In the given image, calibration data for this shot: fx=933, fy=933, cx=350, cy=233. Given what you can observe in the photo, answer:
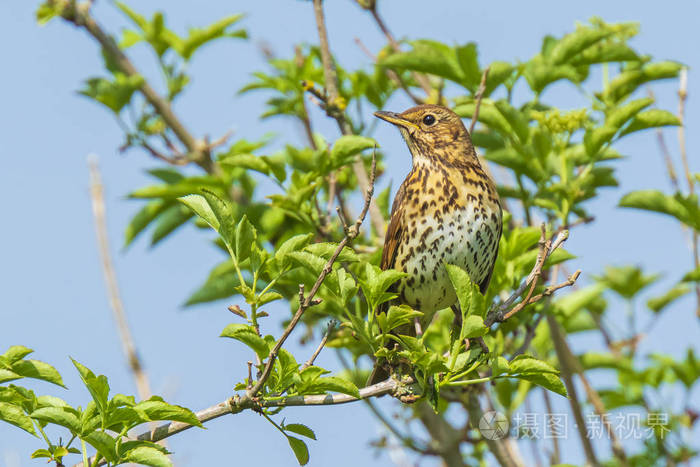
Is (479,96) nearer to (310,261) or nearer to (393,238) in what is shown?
(393,238)

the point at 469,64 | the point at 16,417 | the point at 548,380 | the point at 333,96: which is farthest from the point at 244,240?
the point at 469,64

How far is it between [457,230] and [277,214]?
937mm

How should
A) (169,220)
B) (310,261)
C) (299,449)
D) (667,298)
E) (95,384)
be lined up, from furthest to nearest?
(667,298)
(169,220)
(299,449)
(310,261)
(95,384)

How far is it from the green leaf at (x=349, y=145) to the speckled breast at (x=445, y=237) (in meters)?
0.51

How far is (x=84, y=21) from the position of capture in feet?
18.0

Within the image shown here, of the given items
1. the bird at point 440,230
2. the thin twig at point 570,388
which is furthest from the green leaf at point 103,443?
the thin twig at point 570,388

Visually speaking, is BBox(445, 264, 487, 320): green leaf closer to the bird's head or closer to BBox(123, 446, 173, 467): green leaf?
BBox(123, 446, 173, 467): green leaf

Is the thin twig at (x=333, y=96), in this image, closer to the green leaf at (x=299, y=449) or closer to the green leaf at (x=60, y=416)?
the green leaf at (x=299, y=449)

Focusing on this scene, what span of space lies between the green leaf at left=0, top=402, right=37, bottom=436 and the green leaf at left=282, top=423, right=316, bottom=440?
83cm

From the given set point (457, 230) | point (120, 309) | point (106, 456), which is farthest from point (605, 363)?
point (106, 456)

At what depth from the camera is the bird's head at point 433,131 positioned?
509 centimetres

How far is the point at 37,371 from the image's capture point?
305 cm

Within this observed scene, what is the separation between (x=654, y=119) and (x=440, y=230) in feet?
4.07

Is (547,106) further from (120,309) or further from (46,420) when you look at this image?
(46,420)
